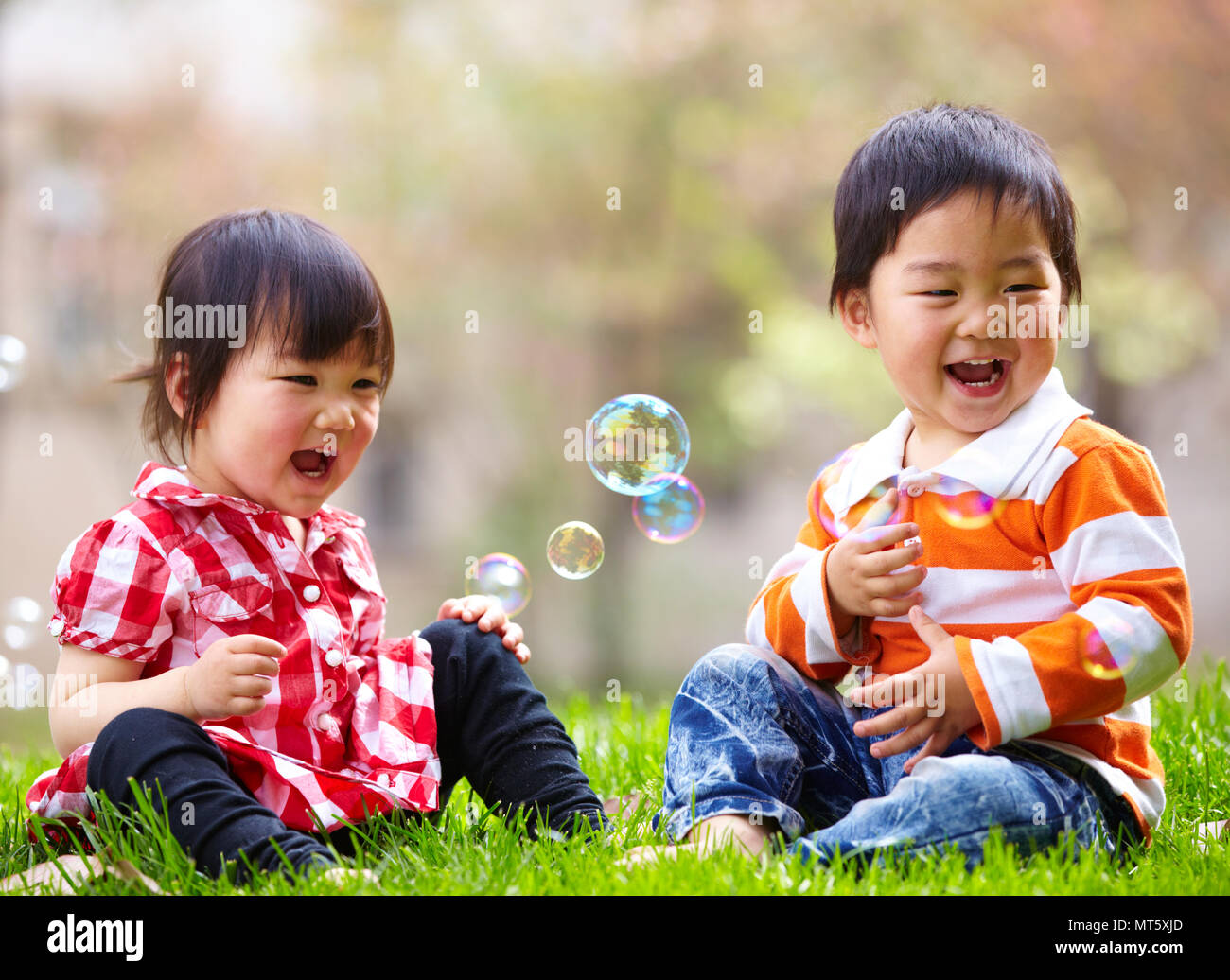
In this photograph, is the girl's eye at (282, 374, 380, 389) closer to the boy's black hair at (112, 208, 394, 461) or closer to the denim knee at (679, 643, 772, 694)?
the boy's black hair at (112, 208, 394, 461)

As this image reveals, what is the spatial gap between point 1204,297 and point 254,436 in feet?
21.8

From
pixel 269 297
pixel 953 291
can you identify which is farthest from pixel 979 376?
pixel 269 297

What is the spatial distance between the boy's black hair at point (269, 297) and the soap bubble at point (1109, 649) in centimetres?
130

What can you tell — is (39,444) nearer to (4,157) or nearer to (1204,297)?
(4,157)

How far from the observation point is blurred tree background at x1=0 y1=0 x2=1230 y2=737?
24.9ft

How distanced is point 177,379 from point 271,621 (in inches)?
18.8

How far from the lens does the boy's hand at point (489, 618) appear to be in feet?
8.13

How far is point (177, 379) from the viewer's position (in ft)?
7.69

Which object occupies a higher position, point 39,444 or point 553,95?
point 553,95

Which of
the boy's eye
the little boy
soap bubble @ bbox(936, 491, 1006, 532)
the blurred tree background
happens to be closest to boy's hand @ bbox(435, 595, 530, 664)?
the little boy

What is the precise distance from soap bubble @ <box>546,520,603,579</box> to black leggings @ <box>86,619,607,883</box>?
0.47 m

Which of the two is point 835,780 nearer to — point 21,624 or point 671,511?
point 671,511
